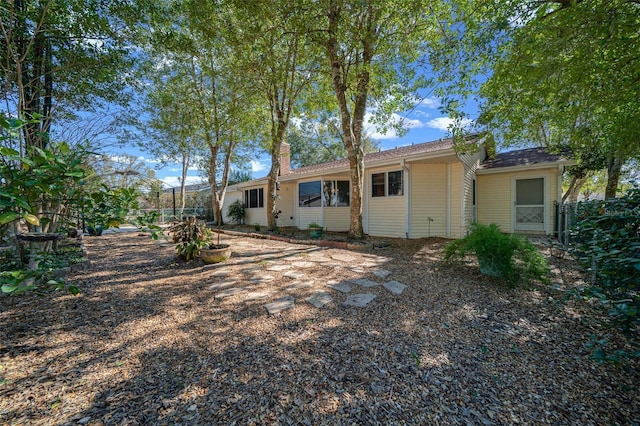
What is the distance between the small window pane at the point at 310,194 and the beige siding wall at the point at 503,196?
642 cm

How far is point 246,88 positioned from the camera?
395 inches

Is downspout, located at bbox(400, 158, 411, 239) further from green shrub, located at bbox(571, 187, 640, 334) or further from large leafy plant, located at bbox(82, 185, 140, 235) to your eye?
large leafy plant, located at bbox(82, 185, 140, 235)

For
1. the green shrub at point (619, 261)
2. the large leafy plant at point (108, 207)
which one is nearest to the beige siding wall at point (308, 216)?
the green shrub at point (619, 261)

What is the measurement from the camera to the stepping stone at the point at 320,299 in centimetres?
344

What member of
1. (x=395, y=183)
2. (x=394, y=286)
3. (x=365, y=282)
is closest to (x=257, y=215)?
(x=395, y=183)

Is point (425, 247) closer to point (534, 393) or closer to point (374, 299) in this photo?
point (374, 299)

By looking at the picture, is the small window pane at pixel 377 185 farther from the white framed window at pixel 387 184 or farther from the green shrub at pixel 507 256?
the green shrub at pixel 507 256

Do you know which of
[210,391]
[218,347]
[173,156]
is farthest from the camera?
[173,156]

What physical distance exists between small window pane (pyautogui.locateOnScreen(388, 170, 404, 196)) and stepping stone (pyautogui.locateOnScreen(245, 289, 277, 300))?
6485 millimetres

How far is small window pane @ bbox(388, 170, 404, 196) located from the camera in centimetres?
913

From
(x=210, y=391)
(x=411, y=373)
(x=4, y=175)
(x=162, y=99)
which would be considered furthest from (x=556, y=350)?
(x=162, y=99)

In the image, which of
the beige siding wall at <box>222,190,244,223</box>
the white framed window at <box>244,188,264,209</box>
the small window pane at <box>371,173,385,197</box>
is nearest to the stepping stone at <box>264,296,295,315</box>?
the small window pane at <box>371,173,385,197</box>

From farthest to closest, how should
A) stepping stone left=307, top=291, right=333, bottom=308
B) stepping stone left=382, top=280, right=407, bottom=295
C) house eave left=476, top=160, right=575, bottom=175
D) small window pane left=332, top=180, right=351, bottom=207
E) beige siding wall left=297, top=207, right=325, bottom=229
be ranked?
beige siding wall left=297, top=207, right=325, bottom=229, small window pane left=332, top=180, right=351, bottom=207, house eave left=476, top=160, right=575, bottom=175, stepping stone left=382, top=280, right=407, bottom=295, stepping stone left=307, top=291, right=333, bottom=308

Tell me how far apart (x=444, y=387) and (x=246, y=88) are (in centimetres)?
1063
